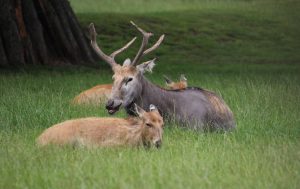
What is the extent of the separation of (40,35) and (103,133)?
12.5 m

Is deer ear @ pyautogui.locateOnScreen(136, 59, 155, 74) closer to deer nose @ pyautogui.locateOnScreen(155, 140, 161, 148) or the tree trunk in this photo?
deer nose @ pyautogui.locateOnScreen(155, 140, 161, 148)

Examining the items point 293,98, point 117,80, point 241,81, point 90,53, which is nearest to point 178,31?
point 90,53

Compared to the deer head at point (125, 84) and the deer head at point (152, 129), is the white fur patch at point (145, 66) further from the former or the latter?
the deer head at point (152, 129)

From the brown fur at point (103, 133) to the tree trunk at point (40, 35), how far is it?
37.7 feet

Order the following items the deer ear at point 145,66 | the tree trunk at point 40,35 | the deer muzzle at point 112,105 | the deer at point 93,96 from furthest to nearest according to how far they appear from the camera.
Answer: the tree trunk at point 40,35
the deer at point 93,96
the deer ear at point 145,66
the deer muzzle at point 112,105

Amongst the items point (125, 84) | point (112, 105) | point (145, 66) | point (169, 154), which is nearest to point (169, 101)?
point (145, 66)

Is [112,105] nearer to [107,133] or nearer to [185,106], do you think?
[185,106]

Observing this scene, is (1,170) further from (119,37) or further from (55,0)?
(119,37)

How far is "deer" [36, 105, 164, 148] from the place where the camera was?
32.1 feet

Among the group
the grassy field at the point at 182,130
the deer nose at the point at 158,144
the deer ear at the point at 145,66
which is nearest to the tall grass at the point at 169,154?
the grassy field at the point at 182,130

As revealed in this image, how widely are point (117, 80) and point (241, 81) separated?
7.79m

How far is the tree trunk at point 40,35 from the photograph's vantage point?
21.4 meters

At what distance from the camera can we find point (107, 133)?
32.7 ft

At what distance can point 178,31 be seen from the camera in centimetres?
3120
